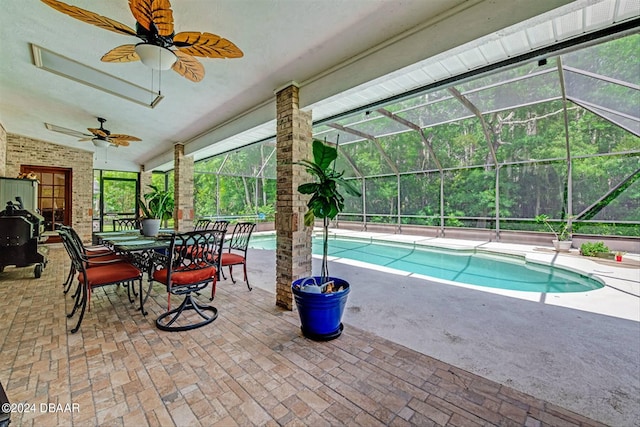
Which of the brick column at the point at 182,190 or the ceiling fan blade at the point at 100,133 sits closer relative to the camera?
the ceiling fan blade at the point at 100,133

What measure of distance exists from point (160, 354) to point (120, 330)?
0.80 meters

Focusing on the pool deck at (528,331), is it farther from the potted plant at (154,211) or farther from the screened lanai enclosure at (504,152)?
the screened lanai enclosure at (504,152)

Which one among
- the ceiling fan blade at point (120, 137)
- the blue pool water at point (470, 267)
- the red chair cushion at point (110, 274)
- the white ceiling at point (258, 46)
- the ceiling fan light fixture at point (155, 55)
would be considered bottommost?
the blue pool water at point (470, 267)

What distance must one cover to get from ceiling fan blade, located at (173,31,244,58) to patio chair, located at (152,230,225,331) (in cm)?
162

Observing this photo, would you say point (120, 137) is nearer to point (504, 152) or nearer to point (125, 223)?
point (125, 223)

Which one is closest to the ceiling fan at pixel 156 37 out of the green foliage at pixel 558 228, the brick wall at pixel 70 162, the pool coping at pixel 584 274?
the pool coping at pixel 584 274

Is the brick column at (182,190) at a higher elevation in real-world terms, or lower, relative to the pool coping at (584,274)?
higher

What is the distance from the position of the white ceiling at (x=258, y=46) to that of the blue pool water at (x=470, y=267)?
416 cm

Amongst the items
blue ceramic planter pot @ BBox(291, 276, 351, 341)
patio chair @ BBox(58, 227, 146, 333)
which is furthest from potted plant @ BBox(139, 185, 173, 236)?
blue ceramic planter pot @ BBox(291, 276, 351, 341)

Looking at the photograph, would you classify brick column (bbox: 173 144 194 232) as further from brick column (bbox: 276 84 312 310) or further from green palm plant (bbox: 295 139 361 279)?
green palm plant (bbox: 295 139 361 279)

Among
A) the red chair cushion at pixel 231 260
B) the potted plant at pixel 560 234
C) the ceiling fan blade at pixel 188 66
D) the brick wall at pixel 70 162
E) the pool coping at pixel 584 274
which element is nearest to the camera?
the ceiling fan blade at pixel 188 66

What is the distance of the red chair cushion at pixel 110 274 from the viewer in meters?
2.85

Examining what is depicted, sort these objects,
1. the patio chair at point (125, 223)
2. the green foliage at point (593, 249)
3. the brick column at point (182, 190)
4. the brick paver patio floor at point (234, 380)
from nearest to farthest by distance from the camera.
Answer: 1. the brick paver patio floor at point (234, 380)
2. the patio chair at point (125, 223)
3. the green foliage at point (593, 249)
4. the brick column at point (182, 190)

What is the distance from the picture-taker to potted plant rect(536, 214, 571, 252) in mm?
7250
